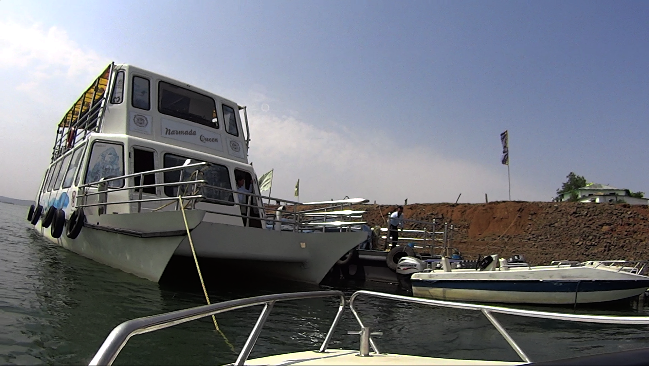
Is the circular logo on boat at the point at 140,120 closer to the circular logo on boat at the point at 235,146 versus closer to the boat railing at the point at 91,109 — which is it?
the boat railing at the point at 91,109

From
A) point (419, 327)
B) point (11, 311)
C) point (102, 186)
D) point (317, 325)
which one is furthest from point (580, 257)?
point (11, 311)

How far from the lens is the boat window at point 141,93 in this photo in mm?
9812

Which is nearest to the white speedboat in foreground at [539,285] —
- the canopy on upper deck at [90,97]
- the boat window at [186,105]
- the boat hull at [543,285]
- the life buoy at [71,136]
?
the boat hull at [543,285]

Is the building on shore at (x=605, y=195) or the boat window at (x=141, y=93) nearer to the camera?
the boat window at (x=141, y=93)

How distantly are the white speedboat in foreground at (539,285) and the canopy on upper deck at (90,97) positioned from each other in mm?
9433

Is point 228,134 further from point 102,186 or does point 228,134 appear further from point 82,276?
point 82,276

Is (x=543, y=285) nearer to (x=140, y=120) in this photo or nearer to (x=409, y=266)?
(x=409, y=266)

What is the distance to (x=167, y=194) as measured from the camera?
29.3 ft

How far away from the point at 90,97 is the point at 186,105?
3995 millimetres

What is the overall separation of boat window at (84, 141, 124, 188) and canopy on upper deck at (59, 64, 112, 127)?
1711 millimetres

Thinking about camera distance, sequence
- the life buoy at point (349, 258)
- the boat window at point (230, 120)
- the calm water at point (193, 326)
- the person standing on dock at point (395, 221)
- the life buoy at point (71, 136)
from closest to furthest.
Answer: the calm water at point (193, 326), the boat window at point (230, 120), the life buoy at point (71, 136), the life buoy at point (349, 258), the person standing on dock at point (395, 221)

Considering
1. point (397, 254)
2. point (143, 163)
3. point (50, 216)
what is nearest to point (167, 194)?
point (143, 163)

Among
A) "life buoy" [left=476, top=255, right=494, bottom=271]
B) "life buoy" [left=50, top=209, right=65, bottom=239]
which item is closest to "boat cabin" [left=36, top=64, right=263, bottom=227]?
"life buoy" [left=50, top=209, right=65, bottom=239]

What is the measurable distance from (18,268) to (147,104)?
13.9 feet
